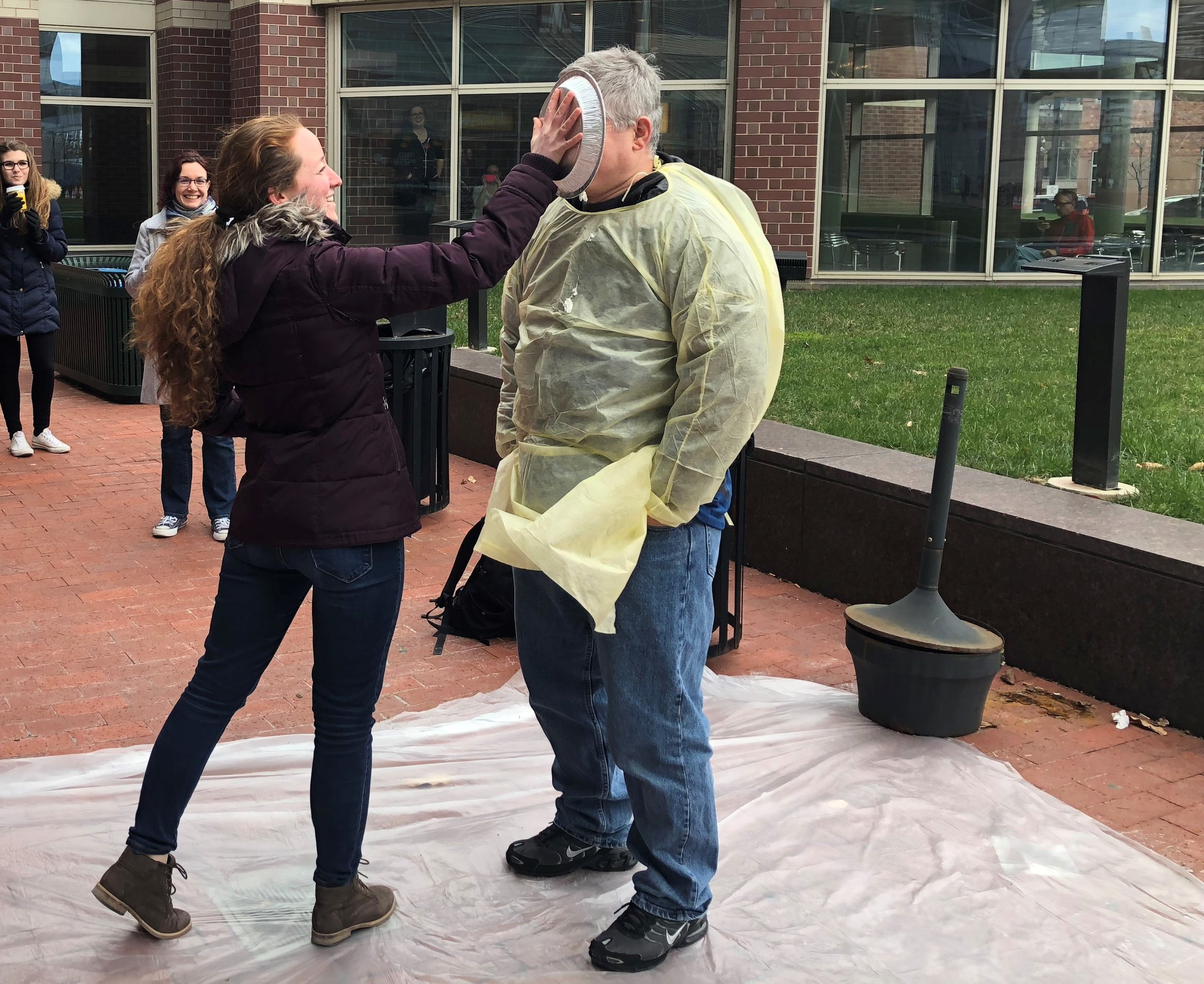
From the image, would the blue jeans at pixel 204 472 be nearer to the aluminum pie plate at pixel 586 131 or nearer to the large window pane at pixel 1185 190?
the aluminum pie plate at pixel 586 131

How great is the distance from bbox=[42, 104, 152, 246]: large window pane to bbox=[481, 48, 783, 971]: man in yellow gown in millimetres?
17046

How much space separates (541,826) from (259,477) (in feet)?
4.45

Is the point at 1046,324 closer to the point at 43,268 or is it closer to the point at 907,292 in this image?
the point at 907,292

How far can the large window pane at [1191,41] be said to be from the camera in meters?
15.6

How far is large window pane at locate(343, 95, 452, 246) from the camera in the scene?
1727 cm

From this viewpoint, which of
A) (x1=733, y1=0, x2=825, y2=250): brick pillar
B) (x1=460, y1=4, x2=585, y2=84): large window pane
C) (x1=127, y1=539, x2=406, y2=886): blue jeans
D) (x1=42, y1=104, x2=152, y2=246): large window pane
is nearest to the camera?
(x1=127, y1=539, x2=406, y2=886): blue jeans

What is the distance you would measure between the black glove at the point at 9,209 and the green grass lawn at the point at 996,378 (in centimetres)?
409

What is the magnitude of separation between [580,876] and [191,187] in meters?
4.65

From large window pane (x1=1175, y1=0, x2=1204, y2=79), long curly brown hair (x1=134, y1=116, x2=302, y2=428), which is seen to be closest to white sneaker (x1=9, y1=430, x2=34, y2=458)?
long curly brown hair (x1=134, y1=116, x2=302, y2=428)

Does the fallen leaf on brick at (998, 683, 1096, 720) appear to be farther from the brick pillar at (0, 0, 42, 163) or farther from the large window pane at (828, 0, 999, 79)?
the brick pillar at (0, 0, 42, 163)

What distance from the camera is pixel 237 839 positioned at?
12.0 feet

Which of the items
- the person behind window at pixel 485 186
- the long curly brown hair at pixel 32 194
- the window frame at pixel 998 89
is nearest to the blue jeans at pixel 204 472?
the long curly brown hair at pixel 32 194

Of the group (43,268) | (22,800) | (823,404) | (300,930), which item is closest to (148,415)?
(43,268)

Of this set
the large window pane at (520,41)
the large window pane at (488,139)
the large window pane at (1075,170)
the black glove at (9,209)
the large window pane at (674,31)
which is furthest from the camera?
the large window pane at (488,139)
